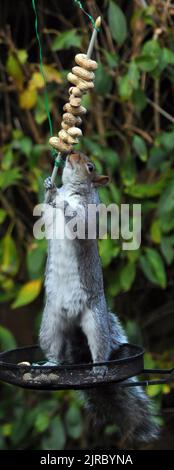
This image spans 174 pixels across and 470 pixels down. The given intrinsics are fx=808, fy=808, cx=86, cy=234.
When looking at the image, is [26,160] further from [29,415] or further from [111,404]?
[111,404]

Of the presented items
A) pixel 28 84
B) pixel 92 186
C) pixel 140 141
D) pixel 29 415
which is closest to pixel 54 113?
pixel 28 84

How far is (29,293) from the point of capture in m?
2.59

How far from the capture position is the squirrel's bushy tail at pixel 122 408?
1.62 m

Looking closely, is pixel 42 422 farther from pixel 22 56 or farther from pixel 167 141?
pixel 22 56

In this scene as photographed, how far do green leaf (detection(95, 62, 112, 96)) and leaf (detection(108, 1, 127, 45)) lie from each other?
118 mm

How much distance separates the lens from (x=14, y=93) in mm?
2998

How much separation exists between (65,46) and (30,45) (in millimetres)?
444

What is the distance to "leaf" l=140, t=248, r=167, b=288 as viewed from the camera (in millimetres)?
2455

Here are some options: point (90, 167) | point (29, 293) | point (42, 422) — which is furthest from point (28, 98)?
point (90, 167)

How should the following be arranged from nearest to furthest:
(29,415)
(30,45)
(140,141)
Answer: (140,141) < (29,415) < (30,45)

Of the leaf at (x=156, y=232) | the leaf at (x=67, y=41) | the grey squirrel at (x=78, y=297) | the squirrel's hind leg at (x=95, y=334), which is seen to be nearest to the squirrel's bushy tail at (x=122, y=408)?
the grey squirrel at (x=78, y=297)

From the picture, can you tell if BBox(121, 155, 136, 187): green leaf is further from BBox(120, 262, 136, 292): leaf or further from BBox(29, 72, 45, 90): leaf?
BBox(29, 72, 45, 90): leaf

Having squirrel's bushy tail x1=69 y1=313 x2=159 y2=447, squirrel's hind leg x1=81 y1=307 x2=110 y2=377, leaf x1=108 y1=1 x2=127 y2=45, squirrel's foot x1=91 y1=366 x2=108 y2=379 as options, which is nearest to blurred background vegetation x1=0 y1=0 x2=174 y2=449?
leaf x1=108 y1=1 x2=127 y2=45

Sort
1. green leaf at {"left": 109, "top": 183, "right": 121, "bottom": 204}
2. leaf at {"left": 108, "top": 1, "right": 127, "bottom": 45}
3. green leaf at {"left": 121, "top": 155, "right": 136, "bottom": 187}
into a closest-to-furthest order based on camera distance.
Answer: leaf at {"left": 108, "top": 1, "right": 127, "bottom": 45}, green leaf at {"left": 109, "top": 183, "right": 121, "bottom": 204}, green leaf at {"left": 121, "top": 155, "right": 136, "bottom": 187}
